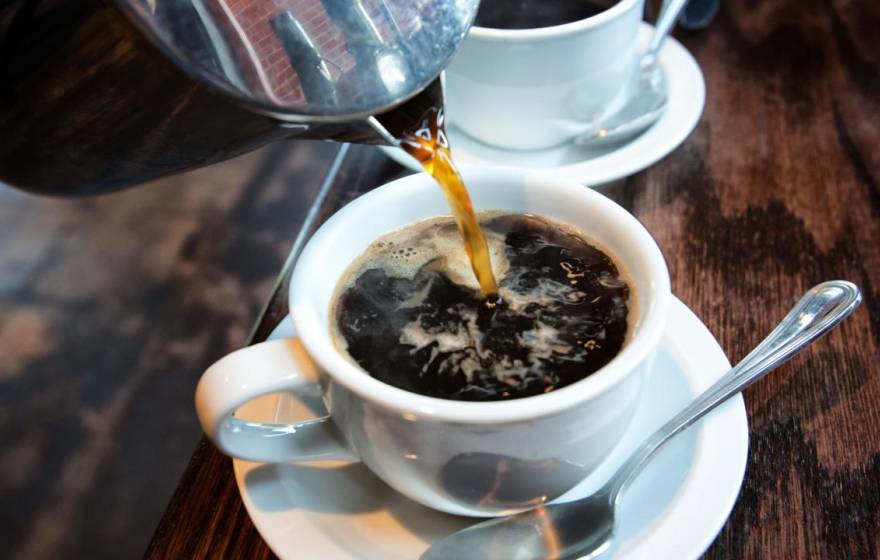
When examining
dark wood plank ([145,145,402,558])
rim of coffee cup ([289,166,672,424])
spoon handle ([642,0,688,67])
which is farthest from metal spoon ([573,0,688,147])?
dark wood plank ([145,145,402,558])

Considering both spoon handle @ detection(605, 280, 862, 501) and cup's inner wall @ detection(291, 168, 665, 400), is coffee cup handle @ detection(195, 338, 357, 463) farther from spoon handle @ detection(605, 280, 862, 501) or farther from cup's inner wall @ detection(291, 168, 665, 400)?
spoon handle @ detection(605, 280, 862, 501)

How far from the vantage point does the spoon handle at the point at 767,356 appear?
0.63 m

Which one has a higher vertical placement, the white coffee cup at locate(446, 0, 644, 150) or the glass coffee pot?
the glass coffee pot

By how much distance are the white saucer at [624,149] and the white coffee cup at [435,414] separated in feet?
0.94

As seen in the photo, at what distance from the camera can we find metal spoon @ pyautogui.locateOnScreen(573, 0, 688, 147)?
1.03m

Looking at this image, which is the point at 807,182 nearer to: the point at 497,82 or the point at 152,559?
the point at 497,82

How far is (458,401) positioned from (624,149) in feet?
1.74

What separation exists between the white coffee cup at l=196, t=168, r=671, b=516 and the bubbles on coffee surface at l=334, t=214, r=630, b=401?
0.07ft

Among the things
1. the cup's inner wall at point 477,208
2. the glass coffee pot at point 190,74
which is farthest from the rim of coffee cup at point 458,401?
the glass coffee pot at point 190,74

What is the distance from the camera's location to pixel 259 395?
0.58 meters

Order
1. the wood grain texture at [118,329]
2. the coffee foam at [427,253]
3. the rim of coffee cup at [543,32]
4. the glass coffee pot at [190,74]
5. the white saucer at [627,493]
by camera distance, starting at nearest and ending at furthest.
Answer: the glass coffee pot at [190,74], the white saucer at [627,493], the coffee foam at [427,253], the rim of coffee cup at [543,32], the wood grain texture at [118,329]

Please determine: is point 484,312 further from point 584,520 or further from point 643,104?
point 643,104

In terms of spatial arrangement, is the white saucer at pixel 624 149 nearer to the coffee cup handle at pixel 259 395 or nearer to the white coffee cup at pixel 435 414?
the white coffee cup at pixel 435 414

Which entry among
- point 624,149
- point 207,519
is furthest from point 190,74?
point 624,149
